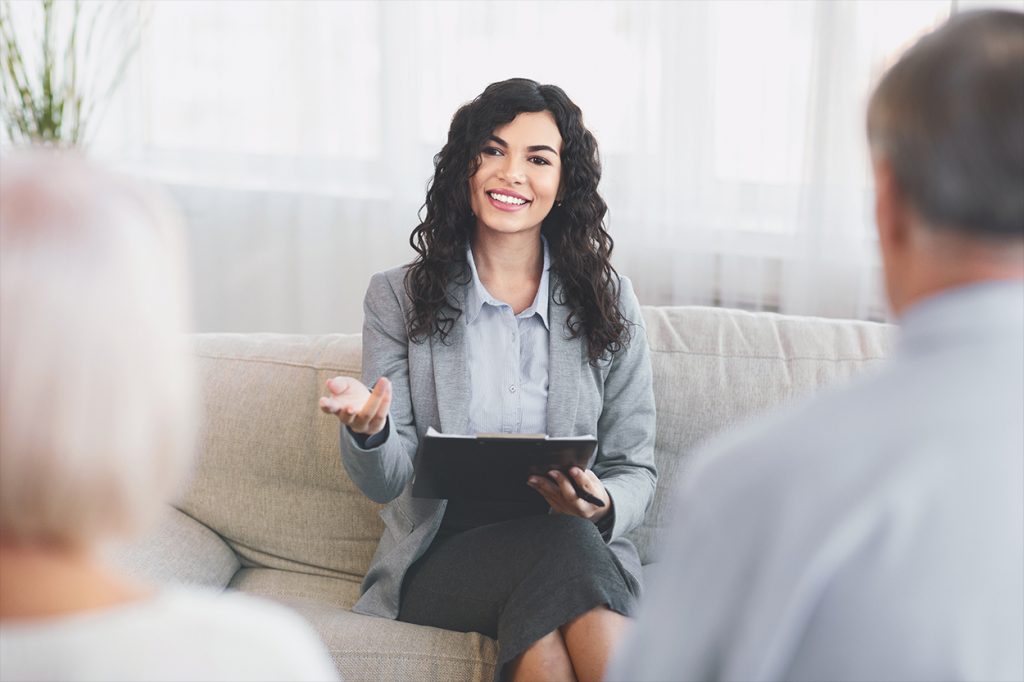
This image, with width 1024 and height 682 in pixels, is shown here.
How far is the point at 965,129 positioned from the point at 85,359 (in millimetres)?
588

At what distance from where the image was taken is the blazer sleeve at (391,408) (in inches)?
73.2

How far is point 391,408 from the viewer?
2.02 metres

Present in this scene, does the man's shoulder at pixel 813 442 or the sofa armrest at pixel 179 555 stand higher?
the man's shoulder at pixel 813 442

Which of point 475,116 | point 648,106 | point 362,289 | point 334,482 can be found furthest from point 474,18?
point 334,482

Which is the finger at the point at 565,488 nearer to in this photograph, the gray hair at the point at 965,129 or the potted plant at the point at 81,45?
the gray hair at the point at 965,129

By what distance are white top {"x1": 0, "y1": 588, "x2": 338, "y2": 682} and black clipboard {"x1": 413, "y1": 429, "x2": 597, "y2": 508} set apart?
3.01 ft

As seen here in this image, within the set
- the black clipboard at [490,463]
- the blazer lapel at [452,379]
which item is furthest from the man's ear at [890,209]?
the blazer lapel at [452,379]

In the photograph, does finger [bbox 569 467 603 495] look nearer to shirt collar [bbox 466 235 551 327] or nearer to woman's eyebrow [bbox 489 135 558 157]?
shirt collar [bbox 466 235 551 327]

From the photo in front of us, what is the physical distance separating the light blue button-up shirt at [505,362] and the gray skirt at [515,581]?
0.19 metres

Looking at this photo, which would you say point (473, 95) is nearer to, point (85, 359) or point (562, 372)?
point (562, 372)

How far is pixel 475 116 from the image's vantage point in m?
2.11

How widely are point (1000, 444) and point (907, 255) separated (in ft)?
0.49

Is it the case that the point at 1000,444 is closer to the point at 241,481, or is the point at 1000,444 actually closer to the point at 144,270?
the point at 144,270

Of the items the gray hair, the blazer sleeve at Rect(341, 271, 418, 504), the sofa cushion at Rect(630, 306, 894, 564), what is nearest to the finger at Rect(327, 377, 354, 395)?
the blazer sleeve at Rect(341, 271, 418, 504)
